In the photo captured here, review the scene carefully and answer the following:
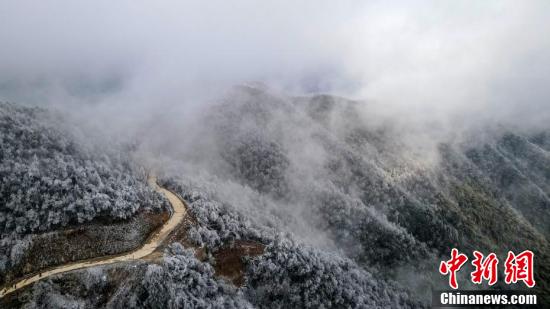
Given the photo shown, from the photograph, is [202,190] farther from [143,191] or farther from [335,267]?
[335,267]

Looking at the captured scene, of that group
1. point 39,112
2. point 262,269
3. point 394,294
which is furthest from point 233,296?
point 39,112

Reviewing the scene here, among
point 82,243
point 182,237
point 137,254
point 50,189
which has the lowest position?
point 182,237

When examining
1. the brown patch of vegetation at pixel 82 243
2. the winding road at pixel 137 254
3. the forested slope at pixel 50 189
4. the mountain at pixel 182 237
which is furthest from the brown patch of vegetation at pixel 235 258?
the forested slope at pixel 50 189

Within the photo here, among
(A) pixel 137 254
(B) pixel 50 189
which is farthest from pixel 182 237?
(B) pixel 50 189

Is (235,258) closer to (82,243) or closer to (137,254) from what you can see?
(137,254)

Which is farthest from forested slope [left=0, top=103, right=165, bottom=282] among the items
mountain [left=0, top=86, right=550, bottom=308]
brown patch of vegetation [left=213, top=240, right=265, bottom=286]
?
brown patch of vegetation [left=213, top=240, right=265, bottom=286]

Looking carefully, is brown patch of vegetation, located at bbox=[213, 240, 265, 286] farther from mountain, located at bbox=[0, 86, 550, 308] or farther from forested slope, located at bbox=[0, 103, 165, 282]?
forested slope, located at bbox=[0, 103, 165, 282]
